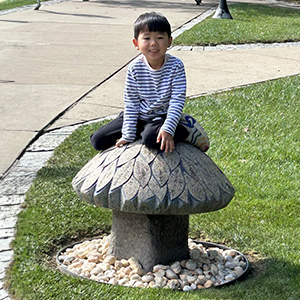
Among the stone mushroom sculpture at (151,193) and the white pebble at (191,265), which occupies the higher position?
the stone mushroom sculpture at (151,193)

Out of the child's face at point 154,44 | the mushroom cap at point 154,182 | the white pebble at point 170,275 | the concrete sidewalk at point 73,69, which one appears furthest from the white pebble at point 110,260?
the concrete sidewalk at point 73,69

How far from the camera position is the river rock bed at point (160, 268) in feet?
12.7

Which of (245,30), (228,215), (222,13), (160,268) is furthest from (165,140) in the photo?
(222,13)

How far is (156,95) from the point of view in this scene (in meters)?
3.85

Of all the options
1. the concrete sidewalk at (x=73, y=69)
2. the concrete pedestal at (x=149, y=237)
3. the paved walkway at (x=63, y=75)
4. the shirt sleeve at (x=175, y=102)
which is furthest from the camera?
the concrete sidewalk at (x=73, y=69)

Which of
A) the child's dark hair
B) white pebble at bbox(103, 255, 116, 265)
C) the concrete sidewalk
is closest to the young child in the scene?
the child's dark hair

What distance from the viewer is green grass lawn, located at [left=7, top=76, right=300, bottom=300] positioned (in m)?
3.78

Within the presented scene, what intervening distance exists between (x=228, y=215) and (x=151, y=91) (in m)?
1.64

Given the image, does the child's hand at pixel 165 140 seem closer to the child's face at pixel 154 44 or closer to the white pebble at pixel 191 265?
the child's face at pixel 154 44

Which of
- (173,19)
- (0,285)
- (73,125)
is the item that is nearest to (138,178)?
(0,285)

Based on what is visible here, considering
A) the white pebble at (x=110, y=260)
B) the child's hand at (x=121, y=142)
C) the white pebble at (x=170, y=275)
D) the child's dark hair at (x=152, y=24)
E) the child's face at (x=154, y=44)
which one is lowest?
the white pebble at (x=110, y=260)

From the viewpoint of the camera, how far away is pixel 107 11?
1967 cm

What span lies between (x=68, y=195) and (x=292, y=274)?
7.02 ft

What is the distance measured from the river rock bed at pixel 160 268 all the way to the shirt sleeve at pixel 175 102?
93cm
